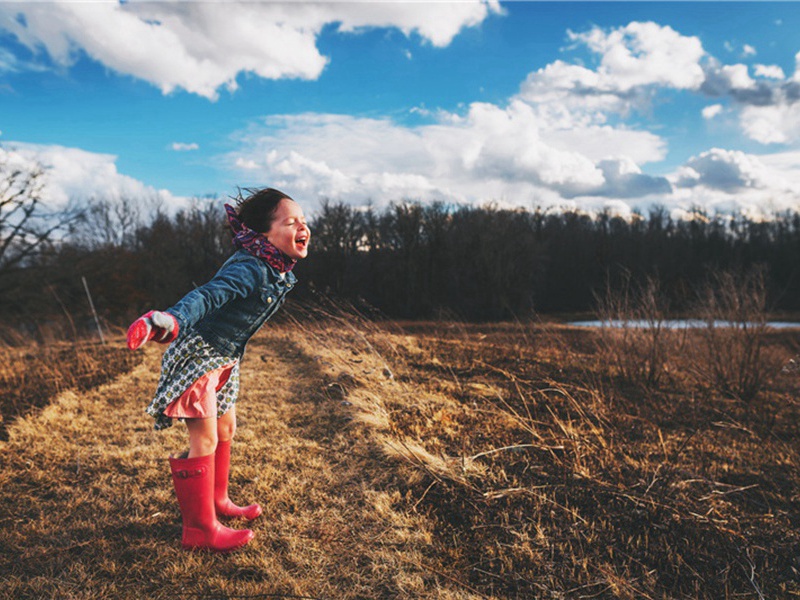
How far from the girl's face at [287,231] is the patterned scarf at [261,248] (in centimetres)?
3

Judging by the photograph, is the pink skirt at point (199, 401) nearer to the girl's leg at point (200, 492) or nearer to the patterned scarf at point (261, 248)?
the girl's leg at point (200, 492)

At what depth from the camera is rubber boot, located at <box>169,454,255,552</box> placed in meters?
2.33

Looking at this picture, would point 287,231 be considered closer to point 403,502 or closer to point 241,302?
point 241,302

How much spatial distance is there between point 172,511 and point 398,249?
31.5 m

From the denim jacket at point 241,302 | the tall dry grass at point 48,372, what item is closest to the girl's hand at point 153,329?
Answer: the denim jacket at point 241,302

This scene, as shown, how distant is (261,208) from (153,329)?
88 cm

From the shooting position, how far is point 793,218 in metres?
52.9

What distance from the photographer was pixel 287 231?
236cm

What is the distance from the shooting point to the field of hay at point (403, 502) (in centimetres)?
233

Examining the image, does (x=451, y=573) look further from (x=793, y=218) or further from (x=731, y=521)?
(x=793, y=218)

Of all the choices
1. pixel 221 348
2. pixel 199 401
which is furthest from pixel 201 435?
pixel 221 348

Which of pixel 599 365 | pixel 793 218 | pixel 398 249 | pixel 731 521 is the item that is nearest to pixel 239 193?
pixel 731 521

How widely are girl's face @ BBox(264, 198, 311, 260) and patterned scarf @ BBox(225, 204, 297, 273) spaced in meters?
0.03

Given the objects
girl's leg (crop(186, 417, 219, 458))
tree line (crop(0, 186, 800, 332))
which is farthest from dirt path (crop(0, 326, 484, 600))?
tree line (crop(0, 186, 800, 332))
